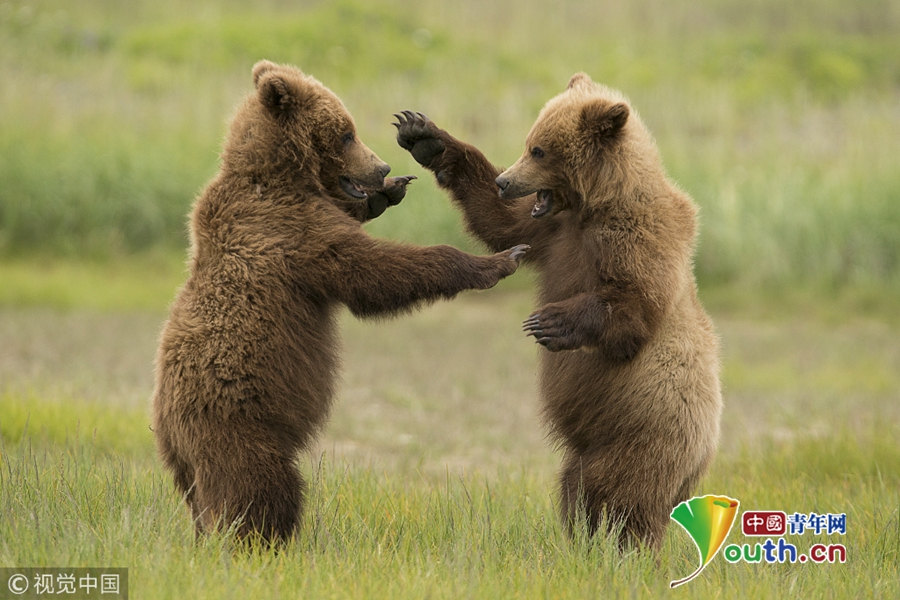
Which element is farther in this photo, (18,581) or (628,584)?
(628,584)

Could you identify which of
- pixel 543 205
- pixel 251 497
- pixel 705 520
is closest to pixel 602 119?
pixel 543 205

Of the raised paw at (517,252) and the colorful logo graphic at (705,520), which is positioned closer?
the colorful logo graphic at (705,520)

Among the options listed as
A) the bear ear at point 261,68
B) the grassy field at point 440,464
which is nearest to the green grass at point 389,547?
the grassy field at point 440,464

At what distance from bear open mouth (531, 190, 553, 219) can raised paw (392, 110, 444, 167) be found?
0.69 metres

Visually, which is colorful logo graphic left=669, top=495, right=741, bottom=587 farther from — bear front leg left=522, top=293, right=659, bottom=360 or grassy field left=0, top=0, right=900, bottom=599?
bear front leg left=522, top=293, right=659, bottom=360

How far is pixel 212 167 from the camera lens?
53.5ft

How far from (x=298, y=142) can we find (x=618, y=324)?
1.65 meters

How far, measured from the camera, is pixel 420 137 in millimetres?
5496

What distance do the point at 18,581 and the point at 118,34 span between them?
69.0ft

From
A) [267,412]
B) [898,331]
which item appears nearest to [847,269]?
[898,331]

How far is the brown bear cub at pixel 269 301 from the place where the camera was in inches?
172

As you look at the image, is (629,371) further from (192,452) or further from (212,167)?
(212,167)

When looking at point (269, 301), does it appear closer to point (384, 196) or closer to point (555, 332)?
point (384, 196)

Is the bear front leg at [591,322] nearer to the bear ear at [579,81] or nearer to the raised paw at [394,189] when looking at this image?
the raised paw at [394,189]
